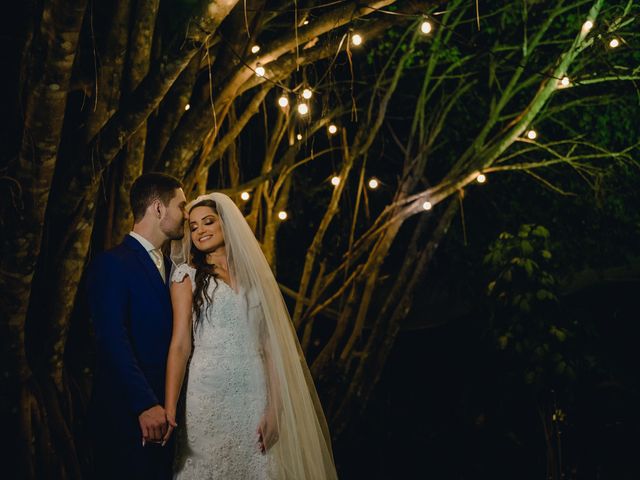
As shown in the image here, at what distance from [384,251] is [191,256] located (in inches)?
138

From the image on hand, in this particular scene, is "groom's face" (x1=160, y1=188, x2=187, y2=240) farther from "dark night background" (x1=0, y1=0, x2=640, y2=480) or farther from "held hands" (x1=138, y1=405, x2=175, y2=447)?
"held hands" (x1=138, y1=405, x2=175, y2=447)

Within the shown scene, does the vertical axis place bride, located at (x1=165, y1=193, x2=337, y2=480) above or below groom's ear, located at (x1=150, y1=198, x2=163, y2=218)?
below

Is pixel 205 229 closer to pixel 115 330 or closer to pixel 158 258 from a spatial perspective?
pixel 158 258

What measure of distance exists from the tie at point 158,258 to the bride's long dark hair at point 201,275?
0.19 metres

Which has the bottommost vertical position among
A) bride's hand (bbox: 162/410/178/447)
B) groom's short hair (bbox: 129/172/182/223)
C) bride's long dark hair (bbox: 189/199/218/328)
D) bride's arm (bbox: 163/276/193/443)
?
bride's hand (bbox: 162/410/178/447)

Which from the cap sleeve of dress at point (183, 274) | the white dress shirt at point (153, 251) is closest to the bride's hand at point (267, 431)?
the cap sleeve of dress at point (183, 274)

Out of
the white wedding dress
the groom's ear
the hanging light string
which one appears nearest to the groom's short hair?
the groom's ear

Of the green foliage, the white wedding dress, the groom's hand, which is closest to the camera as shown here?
the groom's hand

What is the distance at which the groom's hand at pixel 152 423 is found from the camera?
262 centimetres

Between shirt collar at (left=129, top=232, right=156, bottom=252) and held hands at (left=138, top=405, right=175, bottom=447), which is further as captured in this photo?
shirt collar at (left=129, top=232, right=156, bottom=252)

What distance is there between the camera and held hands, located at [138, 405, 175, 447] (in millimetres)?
2625

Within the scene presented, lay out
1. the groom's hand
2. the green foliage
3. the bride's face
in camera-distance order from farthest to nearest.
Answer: the green foliage → the bride's face → the groom's hand

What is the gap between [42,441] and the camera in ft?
11.2

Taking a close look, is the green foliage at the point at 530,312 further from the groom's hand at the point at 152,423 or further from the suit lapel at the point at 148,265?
the groom's hand at the point at 152,423
